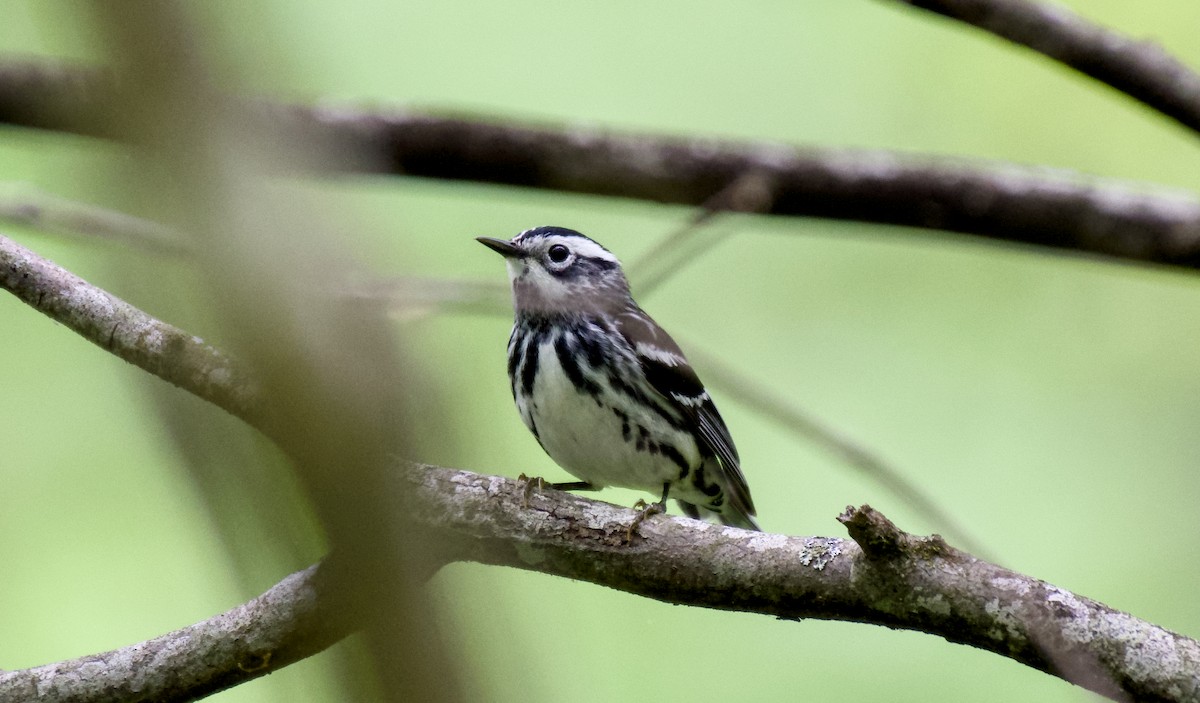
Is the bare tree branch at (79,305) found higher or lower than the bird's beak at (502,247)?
lower

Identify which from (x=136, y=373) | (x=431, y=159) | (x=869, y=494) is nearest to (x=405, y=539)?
(x=136, y=373)

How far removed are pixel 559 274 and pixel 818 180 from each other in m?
1.42

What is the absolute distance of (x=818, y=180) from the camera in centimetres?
529

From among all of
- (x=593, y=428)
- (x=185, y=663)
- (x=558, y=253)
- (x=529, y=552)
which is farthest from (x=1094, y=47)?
(x=185, y=663)

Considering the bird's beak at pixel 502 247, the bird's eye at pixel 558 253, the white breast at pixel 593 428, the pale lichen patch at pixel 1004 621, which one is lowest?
the pale lichen patch at pixel 1004 621

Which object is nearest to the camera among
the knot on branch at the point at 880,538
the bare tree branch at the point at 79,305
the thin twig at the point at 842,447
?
the knot on branch at the point at 880,538

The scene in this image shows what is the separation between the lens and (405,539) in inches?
29.7

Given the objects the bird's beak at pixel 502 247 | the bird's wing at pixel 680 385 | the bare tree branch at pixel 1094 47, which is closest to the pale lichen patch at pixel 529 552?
the bird's wing at pixel 680 385

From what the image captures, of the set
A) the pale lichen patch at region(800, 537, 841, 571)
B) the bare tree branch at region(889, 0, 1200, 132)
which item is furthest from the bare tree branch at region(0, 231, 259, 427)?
the bare tree branch at region(889, 0, 1200, 132)

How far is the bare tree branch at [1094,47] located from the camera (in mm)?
4711

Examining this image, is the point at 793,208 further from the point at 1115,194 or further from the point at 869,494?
the point at 869,494

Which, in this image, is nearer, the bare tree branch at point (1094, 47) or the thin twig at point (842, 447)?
the thin twig at point (842, 447)

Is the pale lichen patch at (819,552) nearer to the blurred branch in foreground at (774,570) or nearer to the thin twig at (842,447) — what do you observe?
the blurred branch in foreground at (774,570)

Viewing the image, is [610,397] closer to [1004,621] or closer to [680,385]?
[680,385]
